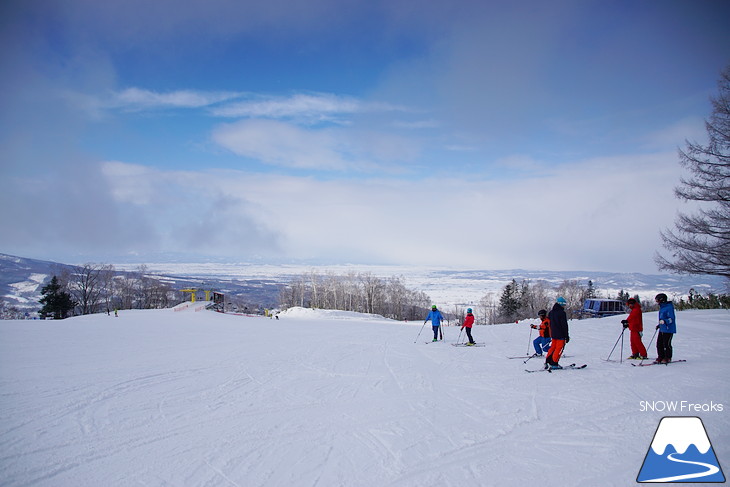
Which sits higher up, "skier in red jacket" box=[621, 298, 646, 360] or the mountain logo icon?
"skier in red jacket" box=[621, 298, 646, 360]

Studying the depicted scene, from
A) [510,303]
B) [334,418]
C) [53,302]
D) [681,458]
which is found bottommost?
[510,303]

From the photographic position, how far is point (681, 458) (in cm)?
447

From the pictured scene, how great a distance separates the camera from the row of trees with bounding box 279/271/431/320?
6812 cm

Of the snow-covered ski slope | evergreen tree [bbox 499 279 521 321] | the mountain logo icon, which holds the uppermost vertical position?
the mountain logo icon

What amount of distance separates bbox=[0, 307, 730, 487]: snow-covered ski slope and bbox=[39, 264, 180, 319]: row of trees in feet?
108

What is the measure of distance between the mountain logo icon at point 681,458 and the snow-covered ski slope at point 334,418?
0.15 metres

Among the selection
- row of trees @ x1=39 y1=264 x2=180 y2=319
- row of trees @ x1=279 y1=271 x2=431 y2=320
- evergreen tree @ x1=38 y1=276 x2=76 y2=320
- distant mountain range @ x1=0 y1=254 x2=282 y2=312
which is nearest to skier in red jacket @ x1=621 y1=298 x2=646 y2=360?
row of trees @ x1=39 y1=264 x2=180 y2=319

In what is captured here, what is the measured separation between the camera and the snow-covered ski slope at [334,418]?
14.5 feet

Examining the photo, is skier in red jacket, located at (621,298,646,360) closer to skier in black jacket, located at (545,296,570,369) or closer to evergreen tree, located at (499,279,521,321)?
skier in black jacket, located at (545,296,570,369)

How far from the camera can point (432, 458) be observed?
15.4 ft

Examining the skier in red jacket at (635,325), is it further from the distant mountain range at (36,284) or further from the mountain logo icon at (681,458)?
the distant mountain range at (36,284)

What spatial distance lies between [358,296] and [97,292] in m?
40.1

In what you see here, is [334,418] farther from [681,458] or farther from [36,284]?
[36,284]

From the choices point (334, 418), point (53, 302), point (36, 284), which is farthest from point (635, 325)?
point (36, 284)
